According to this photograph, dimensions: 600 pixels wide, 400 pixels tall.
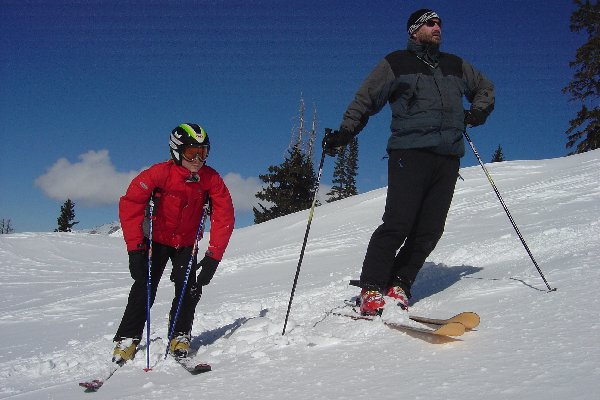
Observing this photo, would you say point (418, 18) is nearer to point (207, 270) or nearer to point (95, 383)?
point (207, 270)

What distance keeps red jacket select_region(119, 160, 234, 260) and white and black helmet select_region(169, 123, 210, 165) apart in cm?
11

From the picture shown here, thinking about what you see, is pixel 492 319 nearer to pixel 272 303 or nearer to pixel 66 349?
pixel 272 303

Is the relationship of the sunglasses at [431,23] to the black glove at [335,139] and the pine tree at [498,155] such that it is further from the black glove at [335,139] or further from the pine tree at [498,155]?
the pine tree at [498,155]

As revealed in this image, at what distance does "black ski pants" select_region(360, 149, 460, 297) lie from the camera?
3879 millimetres

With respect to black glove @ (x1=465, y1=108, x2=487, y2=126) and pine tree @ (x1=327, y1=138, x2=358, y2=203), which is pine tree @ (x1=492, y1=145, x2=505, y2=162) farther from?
black glove @ (x1=465, y1=108, x2=487, y2=126)

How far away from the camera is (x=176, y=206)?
4.12 meters

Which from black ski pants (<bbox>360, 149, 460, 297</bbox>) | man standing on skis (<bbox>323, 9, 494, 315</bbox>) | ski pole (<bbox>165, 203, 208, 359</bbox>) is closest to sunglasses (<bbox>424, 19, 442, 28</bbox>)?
man standing on skis (<bbox>323, 9, 494, 315</bbox>)

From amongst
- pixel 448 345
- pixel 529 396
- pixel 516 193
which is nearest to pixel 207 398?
pixel 448 345

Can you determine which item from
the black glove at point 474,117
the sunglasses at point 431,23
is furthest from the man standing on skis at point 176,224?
the black glove at point 474,117

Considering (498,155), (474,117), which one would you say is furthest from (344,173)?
(474,117)

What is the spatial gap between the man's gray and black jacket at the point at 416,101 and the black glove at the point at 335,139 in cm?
4

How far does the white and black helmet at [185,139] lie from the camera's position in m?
4.01

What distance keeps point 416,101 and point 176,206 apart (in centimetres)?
210

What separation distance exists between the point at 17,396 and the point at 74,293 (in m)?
6.14
